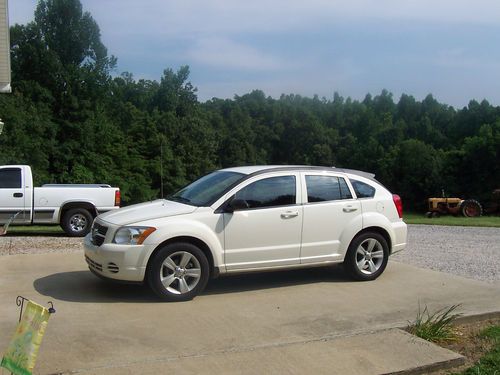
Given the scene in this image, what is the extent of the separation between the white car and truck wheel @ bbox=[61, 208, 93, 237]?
20.5 ft

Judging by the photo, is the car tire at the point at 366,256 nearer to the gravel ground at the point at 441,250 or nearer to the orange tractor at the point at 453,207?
the gravel ground at the point at 441,250

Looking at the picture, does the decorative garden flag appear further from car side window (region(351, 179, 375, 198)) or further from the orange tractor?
the orange tractor

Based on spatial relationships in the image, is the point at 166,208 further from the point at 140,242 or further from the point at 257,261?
the point at 257,261

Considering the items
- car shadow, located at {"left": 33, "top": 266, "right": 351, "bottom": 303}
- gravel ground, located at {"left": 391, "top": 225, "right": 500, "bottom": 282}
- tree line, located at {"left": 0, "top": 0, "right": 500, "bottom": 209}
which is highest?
tree line, located at {"left": 0, "top": 0, "right": 500, "bottom": 209}

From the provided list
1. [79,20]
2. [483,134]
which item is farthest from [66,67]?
[483,134]

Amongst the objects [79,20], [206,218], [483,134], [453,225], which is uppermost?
[79,20]

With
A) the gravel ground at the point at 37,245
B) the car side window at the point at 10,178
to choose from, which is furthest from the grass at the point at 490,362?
the car side window at the point at 10,178

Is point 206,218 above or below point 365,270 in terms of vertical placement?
above

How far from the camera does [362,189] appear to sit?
26.9 feet

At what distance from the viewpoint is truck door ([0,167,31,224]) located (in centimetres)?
1328

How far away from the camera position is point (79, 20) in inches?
1767

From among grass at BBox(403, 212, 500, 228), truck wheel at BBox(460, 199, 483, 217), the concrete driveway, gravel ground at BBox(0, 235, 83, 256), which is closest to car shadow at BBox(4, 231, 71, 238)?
gravel ground at BBox(0, 235, 83, 256)

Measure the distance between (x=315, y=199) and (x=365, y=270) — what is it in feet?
4.09

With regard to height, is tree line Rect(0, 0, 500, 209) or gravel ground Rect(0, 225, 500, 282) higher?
tree line Rect(0, 0, 500, 209)
